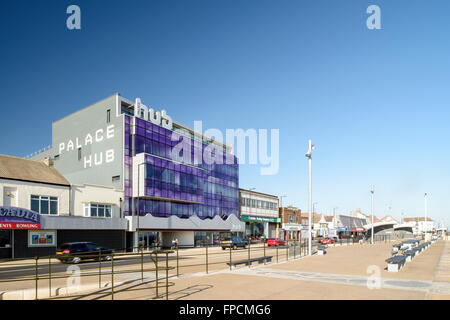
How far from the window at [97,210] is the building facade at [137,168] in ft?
0.37

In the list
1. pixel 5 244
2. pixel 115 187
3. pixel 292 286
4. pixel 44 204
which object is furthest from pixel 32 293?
pixel 115 187

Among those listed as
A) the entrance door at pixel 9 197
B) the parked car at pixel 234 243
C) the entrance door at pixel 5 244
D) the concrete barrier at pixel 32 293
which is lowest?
the parked car at pixel 234 243

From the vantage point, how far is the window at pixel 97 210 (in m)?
40.8

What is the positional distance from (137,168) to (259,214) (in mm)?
42267

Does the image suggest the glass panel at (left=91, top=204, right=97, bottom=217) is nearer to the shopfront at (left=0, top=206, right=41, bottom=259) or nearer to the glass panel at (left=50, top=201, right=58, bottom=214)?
the glass panel at (left=50, top=201, right=58, bottom=214)

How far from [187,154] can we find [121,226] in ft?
62.0

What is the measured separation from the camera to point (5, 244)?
32719 millimetres

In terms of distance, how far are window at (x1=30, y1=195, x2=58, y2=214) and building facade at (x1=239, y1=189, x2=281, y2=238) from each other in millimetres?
43978

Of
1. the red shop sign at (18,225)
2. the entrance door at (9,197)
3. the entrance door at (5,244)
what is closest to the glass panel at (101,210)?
the red shop sign at (18,225)

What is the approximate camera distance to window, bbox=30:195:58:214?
118 ft

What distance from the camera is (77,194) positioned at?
4044cm

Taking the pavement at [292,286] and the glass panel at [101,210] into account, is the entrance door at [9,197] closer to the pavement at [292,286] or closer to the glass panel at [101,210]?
the glass panel at [101,210]

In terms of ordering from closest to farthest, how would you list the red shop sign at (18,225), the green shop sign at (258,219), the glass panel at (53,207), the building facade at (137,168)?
the red shop sign at (18,225) → the glass panel at (53,207) → the building facade at (137,168) → the green shop sign at (258,219)
